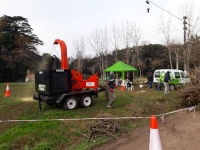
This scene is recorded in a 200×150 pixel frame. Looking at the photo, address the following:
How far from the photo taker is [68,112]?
26.7 ft

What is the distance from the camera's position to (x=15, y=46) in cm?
3622

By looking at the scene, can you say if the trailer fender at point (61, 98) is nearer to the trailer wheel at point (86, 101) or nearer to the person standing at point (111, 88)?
the trailer wheel at point (86, 101)

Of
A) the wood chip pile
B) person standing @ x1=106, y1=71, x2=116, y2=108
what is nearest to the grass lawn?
the wood chip pile

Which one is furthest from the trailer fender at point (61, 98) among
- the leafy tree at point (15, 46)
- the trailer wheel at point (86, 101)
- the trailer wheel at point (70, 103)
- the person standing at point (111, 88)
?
the leafy tree at point (15, 46)

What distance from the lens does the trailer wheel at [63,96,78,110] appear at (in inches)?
331

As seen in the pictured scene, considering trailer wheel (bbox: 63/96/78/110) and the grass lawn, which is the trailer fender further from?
the grass lawn

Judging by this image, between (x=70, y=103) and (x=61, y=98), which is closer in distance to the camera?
(x=61, y=98)

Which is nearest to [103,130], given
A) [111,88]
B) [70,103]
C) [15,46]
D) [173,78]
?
[70,103]

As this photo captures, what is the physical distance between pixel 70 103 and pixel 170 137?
15.0ft

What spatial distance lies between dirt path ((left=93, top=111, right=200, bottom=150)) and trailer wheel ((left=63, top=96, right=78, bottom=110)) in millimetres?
3470

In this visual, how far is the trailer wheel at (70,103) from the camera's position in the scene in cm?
840

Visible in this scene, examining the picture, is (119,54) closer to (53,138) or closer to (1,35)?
(1,35)

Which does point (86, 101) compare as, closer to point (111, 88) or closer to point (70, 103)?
point (70, 103)

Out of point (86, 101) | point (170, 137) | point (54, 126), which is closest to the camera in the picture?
point (170, 137)
